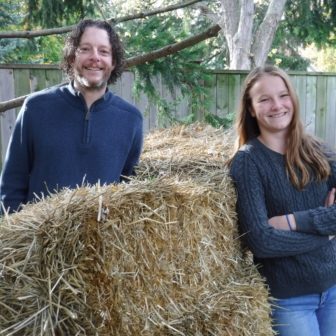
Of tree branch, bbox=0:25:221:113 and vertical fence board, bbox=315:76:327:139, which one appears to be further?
vertical fence board, bbox=315:76:327:139

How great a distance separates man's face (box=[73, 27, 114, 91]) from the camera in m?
2.07

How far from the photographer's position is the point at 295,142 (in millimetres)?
1966

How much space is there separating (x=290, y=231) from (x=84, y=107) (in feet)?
3.23

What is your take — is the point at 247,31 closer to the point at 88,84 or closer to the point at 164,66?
the point at 164,66

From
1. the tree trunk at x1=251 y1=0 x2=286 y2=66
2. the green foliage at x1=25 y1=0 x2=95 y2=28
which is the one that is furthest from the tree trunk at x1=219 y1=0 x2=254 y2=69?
the green foliage at x1=25 y1=0 x2=95 y2=28

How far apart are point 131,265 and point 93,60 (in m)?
1.00

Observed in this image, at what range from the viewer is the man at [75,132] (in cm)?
202

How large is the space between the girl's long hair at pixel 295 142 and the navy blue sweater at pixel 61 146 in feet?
1.76

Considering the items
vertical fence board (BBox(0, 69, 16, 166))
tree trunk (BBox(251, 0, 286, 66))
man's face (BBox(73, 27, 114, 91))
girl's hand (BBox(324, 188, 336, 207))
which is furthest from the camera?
tree trunk (BBox(251, 0, 286, 66))

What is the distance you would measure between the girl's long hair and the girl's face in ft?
0.07

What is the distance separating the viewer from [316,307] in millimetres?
1930

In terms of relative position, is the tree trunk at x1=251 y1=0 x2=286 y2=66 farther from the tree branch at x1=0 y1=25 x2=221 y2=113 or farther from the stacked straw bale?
the stacked straw bale

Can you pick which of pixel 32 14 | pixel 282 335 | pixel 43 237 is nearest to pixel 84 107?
pixel 43 237

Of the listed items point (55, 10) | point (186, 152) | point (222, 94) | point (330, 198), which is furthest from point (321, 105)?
point (330, 198)
